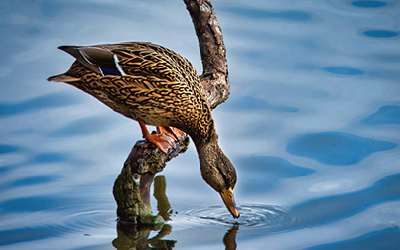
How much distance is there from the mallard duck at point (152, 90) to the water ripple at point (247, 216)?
18 cm

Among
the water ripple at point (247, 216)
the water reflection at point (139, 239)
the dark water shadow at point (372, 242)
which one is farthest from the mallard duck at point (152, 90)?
the dark water shadow at point (372, 242)

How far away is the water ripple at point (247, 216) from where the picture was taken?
4199mm

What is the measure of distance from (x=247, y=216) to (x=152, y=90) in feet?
4.30

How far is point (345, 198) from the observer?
4.72 m

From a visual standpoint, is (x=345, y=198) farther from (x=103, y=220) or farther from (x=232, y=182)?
(x=103, y=220)

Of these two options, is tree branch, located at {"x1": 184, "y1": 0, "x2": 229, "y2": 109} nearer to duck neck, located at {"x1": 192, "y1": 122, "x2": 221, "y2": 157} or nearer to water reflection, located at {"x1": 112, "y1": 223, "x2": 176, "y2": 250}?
duck neck, located at {"x1": 192, "y1": 122, "x2": 221, "y2": 157}

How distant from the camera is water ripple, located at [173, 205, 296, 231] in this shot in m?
4.20

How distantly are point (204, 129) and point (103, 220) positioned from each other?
3.58 ft

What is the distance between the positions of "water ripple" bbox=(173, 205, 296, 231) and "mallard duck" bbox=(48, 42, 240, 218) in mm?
178

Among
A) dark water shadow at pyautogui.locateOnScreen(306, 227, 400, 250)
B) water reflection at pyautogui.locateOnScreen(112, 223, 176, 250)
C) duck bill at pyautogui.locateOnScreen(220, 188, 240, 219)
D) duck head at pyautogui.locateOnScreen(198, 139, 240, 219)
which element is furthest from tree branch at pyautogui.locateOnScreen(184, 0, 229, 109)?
dark water shadow at pyautogui.locateOnScreen(306, 227, 400, 250)

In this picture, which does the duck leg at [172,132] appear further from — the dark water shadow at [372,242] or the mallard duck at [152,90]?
the dark water shadow at [372,242]

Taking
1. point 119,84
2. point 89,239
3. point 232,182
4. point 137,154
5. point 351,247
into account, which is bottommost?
point 351,247

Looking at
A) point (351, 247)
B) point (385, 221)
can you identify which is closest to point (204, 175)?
point (351, 247)

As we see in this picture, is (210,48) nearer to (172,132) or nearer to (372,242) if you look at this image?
(172,132)
